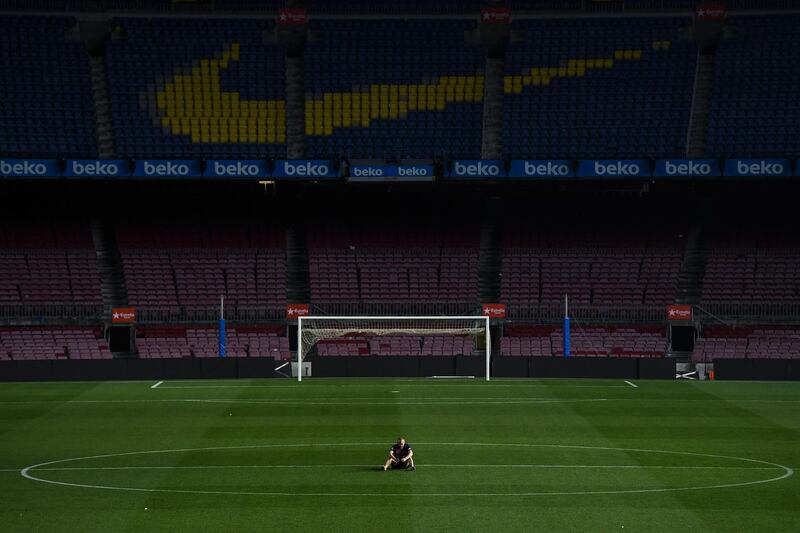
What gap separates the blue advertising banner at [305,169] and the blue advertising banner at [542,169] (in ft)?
27.2

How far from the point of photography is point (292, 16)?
59625mm

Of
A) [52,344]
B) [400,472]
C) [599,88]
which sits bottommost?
[52,344]

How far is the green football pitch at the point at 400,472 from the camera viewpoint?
2212cm

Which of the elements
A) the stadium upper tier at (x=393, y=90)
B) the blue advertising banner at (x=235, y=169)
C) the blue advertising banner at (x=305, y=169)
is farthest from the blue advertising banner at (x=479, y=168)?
the blue advertising banner at (x=235, y=169)

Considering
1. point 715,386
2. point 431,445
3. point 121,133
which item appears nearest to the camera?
point 431,445

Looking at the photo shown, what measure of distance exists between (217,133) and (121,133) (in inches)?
187

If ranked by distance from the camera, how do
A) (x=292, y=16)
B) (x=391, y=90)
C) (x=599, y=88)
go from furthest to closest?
(x=292, y=16), (x=391, y=90), (x=599, y=88)

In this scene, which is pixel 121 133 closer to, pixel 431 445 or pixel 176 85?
pixel 176 85

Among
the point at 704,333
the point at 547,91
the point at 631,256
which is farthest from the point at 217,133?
the point at 704,333

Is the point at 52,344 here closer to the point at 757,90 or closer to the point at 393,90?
the point at 393,90

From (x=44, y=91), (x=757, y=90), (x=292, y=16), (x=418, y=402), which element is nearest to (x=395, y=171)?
(x=292, y=16)

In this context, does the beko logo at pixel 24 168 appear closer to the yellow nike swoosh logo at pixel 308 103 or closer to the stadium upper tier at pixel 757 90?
the yellow nike swoosh logo at pixel 308 103

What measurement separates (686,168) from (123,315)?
1057 inches

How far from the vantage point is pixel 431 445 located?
30562 millimetres
